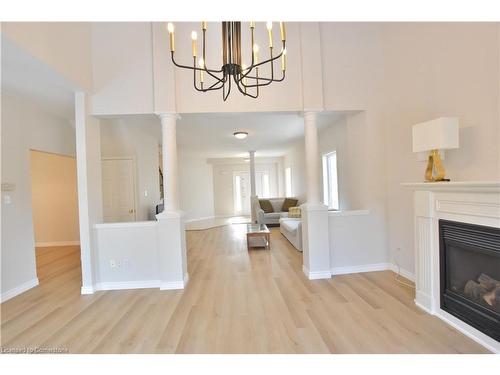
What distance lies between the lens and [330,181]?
6230 millimetres

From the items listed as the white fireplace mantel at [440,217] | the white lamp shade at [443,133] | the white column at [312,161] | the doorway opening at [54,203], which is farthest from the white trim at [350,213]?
the doorway opening at [54,203]

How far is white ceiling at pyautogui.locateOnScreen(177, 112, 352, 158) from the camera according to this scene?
407 cm

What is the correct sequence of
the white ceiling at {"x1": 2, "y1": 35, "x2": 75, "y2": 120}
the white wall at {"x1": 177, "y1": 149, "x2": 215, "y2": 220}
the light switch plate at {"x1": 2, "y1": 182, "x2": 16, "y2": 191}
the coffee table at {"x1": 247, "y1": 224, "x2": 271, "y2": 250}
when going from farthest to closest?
the white wall at {"x1": 177, "y1": 149, "x2": 215, "y2": 220} < the coffee table at {"x1": 247, "y1": 224, "x2": 271, "y2": 250} < the light switch plate at {"x1": 2, "y1": 182, "x2": 16, "y2": 191} < the white ceiling at {"x1": 2, "y1": 35, "x2": 75, "y2": 120}

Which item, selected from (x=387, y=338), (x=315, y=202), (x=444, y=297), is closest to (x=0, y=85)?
(x=315, y=202)

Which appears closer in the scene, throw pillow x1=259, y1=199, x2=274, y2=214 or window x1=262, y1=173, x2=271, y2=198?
throw pillow x1=259, y1=199, x2=274, y2=214

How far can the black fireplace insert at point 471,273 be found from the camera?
1.98m

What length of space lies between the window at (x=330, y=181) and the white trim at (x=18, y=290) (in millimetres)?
5520

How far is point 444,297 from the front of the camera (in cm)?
236

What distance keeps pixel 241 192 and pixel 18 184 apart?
802 centimetres

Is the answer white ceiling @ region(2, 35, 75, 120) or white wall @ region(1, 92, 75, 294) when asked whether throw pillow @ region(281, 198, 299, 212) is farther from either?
white wall @ region(1, 92, 75, 294)

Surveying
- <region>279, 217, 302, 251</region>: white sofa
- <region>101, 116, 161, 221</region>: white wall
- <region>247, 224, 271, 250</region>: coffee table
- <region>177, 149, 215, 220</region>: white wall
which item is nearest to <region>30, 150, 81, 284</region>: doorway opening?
<region>101, 116, 161, 221</region>: white wall

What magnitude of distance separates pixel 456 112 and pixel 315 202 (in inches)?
69.8

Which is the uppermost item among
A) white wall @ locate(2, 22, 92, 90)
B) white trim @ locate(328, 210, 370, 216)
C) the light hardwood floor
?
white wall @ locate(2, 22, 92, 90)

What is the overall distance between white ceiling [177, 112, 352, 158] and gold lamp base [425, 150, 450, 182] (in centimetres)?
152
